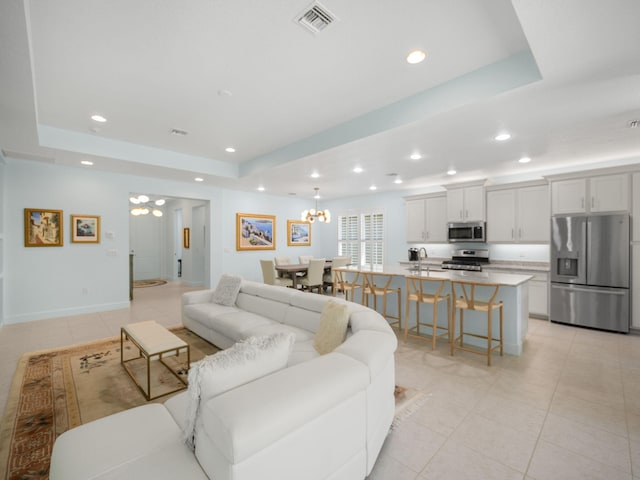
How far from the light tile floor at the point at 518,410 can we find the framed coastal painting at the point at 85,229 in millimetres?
1747

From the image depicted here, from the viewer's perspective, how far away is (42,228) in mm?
5031

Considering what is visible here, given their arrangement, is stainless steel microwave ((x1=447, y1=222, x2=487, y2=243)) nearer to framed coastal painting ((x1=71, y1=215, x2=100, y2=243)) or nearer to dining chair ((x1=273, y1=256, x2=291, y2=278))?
dining chair ((x1=273, y1=256, x2=291, y2=278))

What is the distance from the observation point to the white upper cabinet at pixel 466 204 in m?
6.09

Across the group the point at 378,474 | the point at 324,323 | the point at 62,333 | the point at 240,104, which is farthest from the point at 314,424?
the point at 62,333

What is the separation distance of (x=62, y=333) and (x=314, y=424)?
4.78 metres

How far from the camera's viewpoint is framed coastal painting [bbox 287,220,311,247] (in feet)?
29.4

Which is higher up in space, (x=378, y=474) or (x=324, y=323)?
(x=324, y=323)

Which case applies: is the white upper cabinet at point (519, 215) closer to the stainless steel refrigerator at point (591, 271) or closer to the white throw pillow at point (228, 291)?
the stainless steel refrigerator at point (591, 271)

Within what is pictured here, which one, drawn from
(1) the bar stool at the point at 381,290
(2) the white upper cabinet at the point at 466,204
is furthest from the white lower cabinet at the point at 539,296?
(1) the bar stool at the point at 381,290

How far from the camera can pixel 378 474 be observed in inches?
70.1

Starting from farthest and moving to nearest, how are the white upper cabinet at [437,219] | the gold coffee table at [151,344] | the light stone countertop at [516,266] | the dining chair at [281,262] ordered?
1. the dining chair at [281,262]
2. the white upper cabinet at [437,219]
3. the light stone countertop at [516,266]
4. the gold coffee table at [151,344]

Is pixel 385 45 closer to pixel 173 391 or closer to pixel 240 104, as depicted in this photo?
pixel 240 104

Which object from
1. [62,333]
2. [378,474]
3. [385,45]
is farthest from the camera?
[62,333]

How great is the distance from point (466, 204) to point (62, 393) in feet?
22.1
